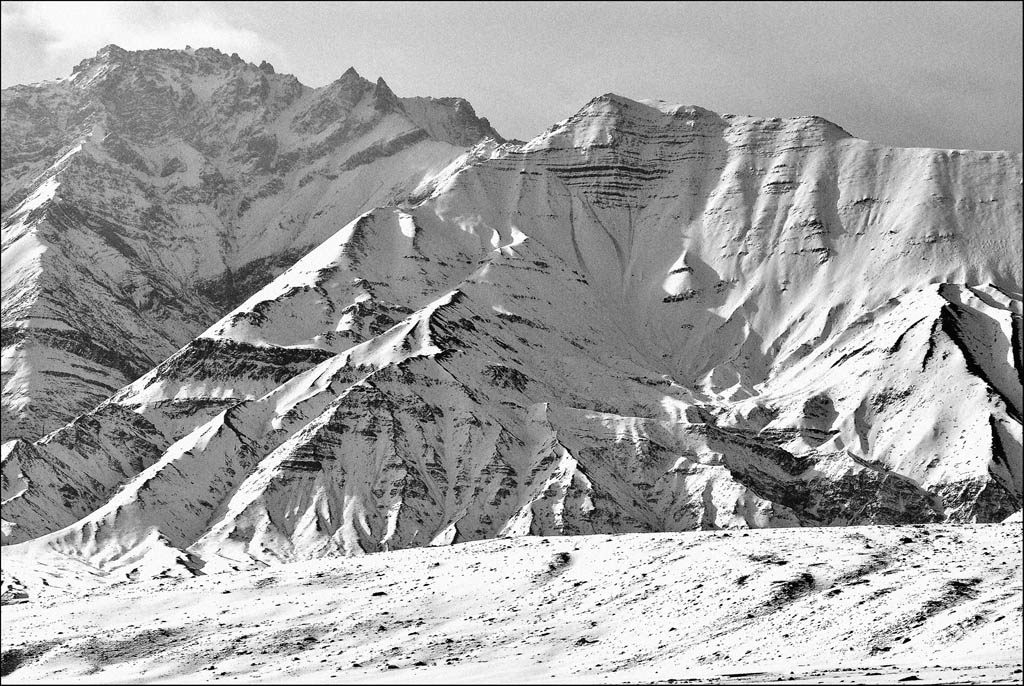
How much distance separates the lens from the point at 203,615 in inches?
4304

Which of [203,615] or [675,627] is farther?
[203,615]

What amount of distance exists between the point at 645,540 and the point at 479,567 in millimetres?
12579

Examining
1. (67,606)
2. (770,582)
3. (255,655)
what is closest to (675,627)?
(770,582)

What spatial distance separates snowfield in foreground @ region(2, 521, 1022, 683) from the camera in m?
88.8

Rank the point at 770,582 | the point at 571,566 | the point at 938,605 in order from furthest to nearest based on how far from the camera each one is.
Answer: the point at 571,566
the point at 770,582
the point at 938,605

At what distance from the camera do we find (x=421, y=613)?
10669 cm

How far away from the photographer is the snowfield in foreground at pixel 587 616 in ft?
291

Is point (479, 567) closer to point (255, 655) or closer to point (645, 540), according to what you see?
point (645, 540)

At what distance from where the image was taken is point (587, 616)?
10344cm

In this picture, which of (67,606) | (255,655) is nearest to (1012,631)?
(255,655)

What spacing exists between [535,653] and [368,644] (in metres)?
11.5

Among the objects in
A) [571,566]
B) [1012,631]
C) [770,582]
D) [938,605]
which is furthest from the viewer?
[571,566]

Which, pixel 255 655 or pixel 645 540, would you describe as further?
pixel 645 540

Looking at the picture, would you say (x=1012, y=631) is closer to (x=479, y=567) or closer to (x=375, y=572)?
(x=479, y=567)
